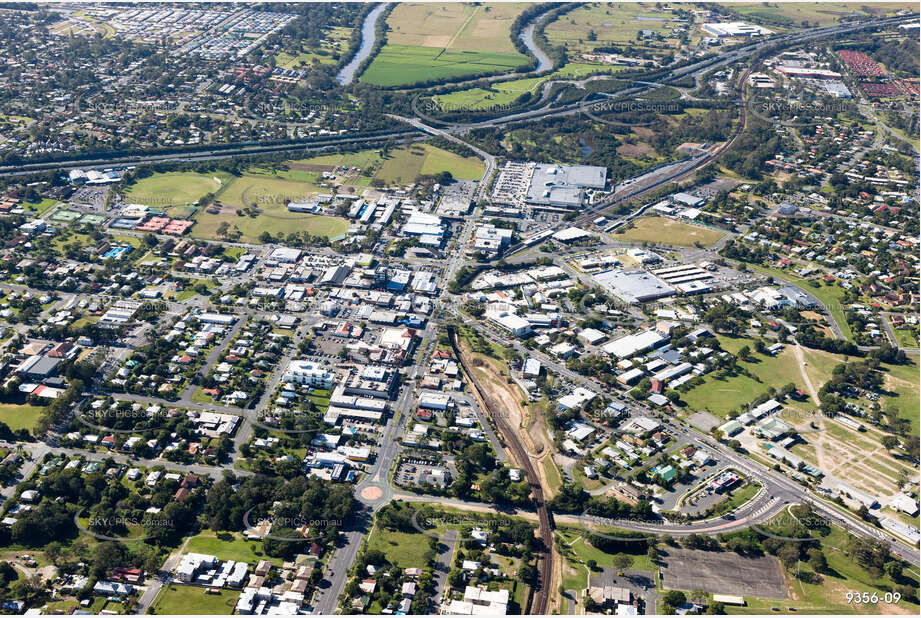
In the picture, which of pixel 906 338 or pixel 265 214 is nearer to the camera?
pixel 906 338

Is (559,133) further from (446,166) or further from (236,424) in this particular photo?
(236,424)

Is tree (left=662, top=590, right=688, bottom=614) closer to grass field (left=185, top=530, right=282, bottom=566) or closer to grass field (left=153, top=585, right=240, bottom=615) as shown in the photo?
grass field (left=185, top=530, right=282, bottom=566)

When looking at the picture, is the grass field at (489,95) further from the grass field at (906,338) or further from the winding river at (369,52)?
the grass field at (906,338)

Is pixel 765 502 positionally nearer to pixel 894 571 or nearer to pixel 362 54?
pixel 894 571

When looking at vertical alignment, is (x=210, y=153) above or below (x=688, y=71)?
below

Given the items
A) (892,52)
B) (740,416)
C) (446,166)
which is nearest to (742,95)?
(892,52)

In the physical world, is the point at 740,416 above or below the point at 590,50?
below

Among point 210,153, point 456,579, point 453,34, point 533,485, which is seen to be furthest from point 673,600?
point 453,34
